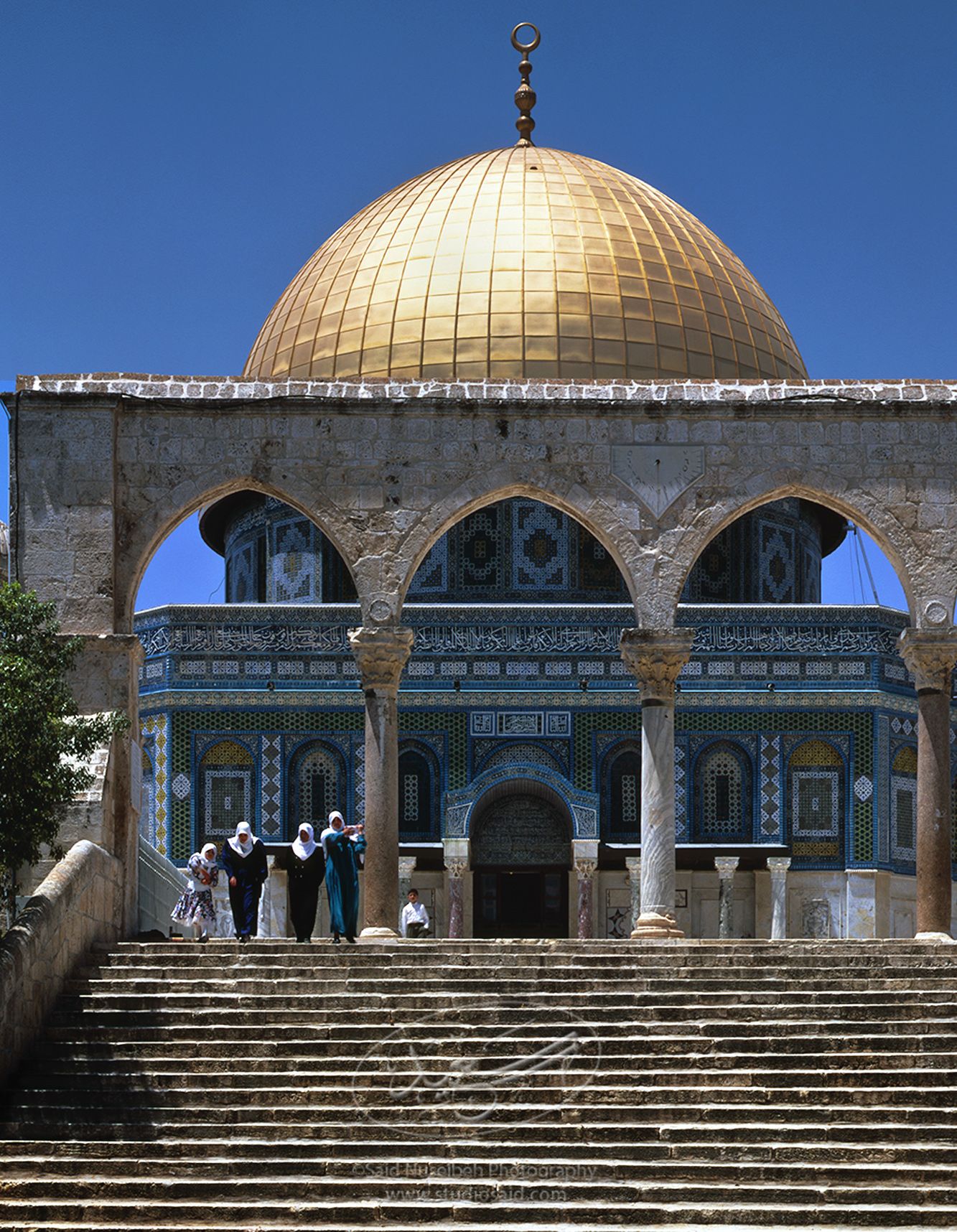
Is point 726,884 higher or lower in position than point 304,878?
higher

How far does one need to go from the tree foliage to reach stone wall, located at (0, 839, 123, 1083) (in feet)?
0.81

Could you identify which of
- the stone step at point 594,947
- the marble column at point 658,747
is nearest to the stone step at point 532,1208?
the stone step at point 594,947

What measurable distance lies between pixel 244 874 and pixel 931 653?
16.6 ft

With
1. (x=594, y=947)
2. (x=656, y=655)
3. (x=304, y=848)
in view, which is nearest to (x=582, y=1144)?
(x=594, y=947)

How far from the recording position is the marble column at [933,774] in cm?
1502

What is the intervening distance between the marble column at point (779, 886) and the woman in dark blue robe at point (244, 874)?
11.8m

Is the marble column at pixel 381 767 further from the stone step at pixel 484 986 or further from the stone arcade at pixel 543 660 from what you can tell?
the stone arcade at pixel 543 660

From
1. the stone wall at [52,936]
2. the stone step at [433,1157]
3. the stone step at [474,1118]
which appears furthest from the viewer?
the stone wall at [52,936]

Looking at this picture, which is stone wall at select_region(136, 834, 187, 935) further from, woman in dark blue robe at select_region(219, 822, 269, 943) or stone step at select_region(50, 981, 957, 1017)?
stone step at select_region(50, 981, 957, 1017)

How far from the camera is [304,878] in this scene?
1398 cm

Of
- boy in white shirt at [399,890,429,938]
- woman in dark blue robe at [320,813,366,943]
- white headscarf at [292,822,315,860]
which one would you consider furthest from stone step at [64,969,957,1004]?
boy in white shirt at [399,890,429,938]

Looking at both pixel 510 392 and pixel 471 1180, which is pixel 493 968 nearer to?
pixel 471 1180

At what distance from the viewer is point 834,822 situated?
25.2 m

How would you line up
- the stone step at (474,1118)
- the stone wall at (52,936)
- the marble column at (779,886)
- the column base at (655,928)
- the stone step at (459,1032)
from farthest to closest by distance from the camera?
the marble column at (779,886) < the column base at (655,928) < the stone step at (459,1032) < the stone wall at (52,936) < the stone step at (474,1118)
